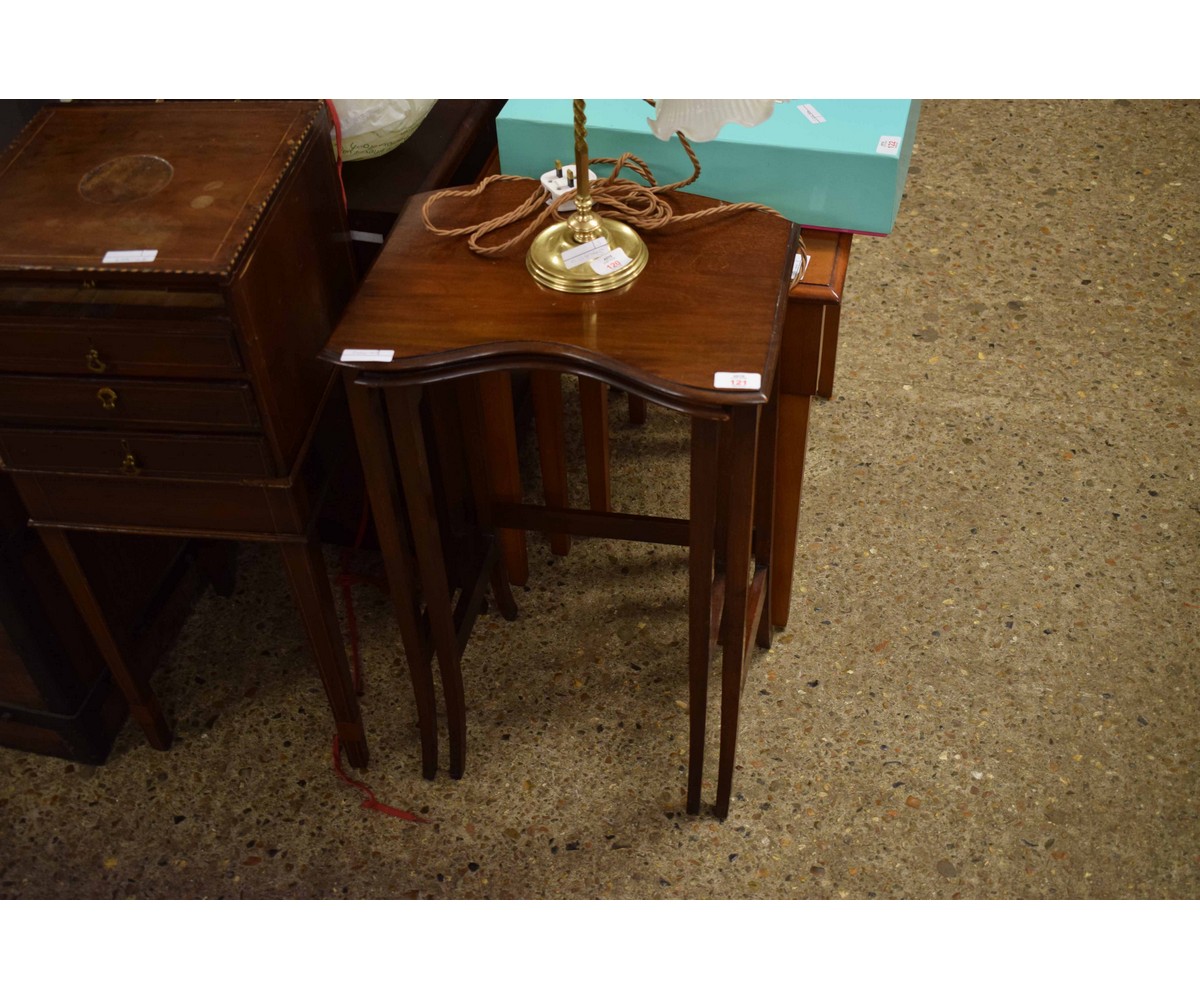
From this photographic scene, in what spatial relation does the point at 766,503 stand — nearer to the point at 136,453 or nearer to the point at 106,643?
the point at 136,453

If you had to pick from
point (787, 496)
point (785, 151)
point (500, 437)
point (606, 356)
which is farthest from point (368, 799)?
point (785, 151)

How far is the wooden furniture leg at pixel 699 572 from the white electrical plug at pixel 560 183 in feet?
1.30

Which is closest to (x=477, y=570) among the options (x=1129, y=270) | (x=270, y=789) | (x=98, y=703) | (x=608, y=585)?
(x=608, y=585)

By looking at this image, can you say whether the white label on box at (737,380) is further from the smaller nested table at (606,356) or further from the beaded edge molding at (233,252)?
the beaded edge molding at (233,252)

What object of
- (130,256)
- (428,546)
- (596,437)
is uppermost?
(130,256)

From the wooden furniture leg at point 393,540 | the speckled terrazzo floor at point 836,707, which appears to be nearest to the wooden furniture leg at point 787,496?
the speckled terrazzo floor at point 836,707

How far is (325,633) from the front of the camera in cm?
191

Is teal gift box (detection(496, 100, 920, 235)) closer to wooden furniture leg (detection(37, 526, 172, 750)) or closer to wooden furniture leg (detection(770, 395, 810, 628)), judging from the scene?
wooden furniture leg (detection(770, 395, 810, 628))

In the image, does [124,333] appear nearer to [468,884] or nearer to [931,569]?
[468,884]

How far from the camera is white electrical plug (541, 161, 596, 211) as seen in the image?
5.70ft

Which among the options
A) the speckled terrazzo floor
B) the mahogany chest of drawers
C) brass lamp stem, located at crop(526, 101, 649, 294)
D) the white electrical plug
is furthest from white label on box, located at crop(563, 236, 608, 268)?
the speckled terrazzo floor

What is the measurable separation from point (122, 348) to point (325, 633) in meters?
0.56

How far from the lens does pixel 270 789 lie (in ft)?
7.01

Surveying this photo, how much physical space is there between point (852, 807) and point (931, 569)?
564 millimetres
